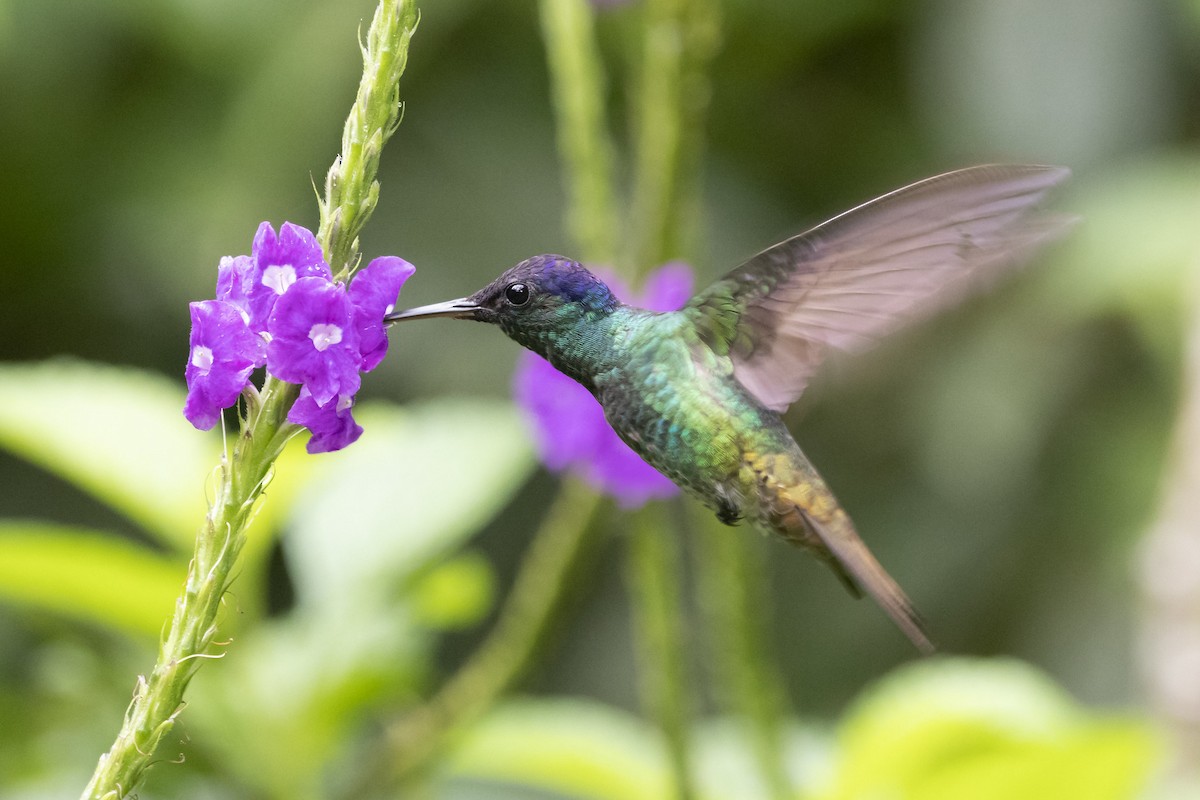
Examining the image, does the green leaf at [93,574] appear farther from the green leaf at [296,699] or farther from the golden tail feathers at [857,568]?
the golden tail feathers at [857,568]

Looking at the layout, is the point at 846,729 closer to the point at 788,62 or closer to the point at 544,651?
the point at 544,651

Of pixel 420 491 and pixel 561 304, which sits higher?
pixel 420 491

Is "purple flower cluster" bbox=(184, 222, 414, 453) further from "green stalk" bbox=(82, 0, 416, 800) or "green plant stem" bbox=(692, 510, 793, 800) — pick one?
"green plant stem" bbox=(692, 510, 793, 800)

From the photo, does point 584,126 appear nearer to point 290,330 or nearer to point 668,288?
point 668,288

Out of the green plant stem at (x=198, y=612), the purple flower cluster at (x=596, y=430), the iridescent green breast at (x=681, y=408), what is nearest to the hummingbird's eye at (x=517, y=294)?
the iridescent green breast at (x=681, y=408)

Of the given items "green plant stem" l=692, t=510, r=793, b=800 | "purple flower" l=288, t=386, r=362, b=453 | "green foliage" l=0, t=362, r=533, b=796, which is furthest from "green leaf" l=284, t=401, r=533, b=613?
"purple flower" l=288, t=386, r=362, b=453

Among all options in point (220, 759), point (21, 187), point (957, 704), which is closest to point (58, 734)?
point (220, 759)

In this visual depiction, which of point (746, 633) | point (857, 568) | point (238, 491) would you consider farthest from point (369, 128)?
point (746, 633)
